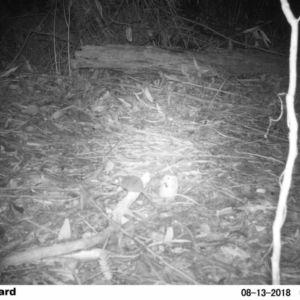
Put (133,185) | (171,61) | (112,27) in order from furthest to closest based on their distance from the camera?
(112,27), (171,61), (133,185)

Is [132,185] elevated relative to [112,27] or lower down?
lower down

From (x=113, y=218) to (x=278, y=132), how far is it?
189 cm

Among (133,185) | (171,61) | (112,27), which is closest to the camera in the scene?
(133,185)

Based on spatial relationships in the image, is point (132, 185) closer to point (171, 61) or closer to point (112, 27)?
point (171, 61)

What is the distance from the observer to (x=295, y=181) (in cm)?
207

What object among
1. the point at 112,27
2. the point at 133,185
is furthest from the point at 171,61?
the point at 133,185

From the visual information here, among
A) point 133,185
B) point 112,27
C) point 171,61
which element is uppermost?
point 112,27

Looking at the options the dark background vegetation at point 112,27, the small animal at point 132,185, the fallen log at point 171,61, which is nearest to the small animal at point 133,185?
the small animal at point 132,185

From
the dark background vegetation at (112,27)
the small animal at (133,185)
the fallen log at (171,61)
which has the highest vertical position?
the dark background vegetation at (112,27)

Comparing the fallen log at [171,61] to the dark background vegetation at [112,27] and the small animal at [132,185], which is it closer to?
the dark background vegetation at [112,27]

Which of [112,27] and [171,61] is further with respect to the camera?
[112,27]
